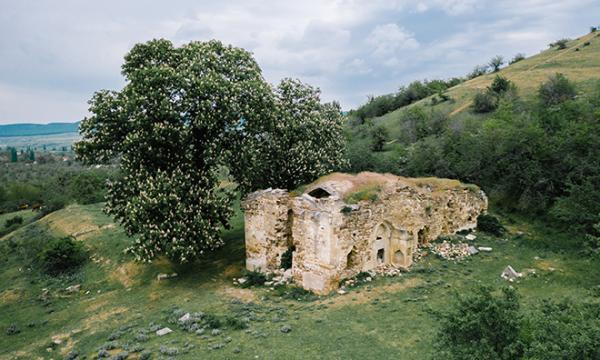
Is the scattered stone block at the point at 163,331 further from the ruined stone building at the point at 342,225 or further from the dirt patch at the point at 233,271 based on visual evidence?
the ruined stone building at the point at 342,225

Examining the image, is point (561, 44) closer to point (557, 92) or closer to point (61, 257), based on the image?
point (557, 92)

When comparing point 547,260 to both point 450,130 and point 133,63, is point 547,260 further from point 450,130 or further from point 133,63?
point 133,63

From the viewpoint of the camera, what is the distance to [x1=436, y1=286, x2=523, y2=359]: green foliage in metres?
8.91

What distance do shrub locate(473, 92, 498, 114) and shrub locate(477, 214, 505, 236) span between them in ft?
105

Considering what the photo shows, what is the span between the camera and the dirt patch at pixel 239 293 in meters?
18.4

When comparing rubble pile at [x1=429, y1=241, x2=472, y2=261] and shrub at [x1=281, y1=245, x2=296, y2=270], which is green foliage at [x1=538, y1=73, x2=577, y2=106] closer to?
rubble pile at [x1=429, y1=241, x2=472, y2=261]

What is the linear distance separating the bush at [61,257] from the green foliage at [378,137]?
34.1 meters

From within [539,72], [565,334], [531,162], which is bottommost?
[565,334]

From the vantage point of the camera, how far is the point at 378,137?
5272cm

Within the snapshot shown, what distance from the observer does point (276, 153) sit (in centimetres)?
2452

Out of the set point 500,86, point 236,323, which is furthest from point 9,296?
point 500,86

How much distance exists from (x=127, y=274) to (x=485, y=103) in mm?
46144

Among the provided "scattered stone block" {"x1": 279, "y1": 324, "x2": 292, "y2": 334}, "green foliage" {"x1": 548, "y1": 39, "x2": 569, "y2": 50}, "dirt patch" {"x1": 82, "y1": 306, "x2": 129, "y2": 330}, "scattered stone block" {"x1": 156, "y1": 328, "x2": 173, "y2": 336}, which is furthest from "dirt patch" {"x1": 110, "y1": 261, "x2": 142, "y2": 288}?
"green foliage" {"x1": 548, "y1": 39, "x2": 569, "y2": 50}

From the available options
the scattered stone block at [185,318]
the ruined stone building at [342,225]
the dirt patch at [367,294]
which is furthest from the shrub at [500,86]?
the scattered stone block at [185,318]
